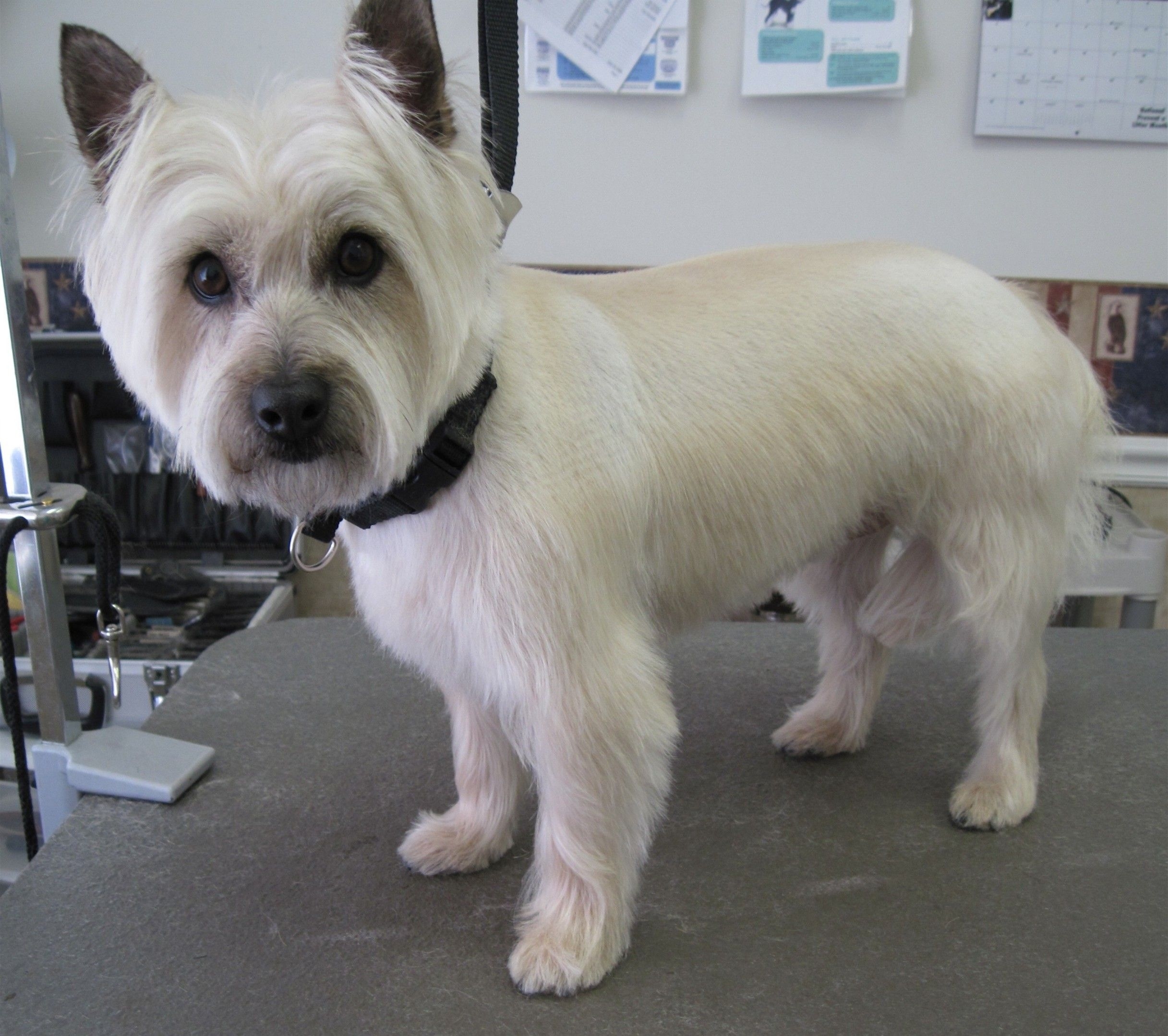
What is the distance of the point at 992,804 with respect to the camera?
1.13m

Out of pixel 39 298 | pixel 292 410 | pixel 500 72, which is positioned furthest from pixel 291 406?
pixel 39 298

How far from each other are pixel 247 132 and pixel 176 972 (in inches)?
28.7

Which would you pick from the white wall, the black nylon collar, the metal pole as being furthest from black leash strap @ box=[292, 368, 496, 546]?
the white wall

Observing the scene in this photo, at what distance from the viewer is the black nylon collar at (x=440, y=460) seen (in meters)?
0.78

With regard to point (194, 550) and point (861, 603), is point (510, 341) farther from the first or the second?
point (194, 550)

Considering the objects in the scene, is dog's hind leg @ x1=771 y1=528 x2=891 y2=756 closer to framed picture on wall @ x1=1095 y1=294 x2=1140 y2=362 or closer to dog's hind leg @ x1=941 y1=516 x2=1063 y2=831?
dog's hind leg @ x1=941 y1=516 x2=1063 y2=831

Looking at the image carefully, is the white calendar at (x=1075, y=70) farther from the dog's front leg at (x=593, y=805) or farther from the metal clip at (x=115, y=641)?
the metal clip at (x=115, y=641)

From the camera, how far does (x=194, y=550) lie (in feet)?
6.64

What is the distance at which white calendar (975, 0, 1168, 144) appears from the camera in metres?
1.86

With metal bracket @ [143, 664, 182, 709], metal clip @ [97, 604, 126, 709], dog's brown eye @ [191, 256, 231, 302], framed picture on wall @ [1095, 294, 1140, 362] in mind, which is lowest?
metal bracket @ [143, 664, 182, 709]

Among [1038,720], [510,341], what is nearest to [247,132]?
[510,341]

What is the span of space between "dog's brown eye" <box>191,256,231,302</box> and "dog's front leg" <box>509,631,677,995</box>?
0.41m

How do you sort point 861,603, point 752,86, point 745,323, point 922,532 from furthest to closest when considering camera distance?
point 752,86, point 861,603, point 922,532, point 745,323

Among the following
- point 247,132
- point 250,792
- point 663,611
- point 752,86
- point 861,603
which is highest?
point 752,86
